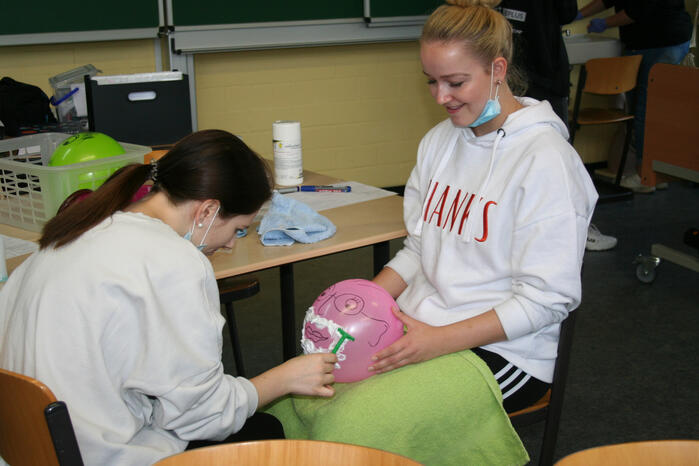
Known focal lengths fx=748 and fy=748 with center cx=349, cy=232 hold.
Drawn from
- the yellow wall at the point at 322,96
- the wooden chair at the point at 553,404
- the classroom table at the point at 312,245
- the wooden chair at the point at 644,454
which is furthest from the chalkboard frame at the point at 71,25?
the wooden chair at the point at 644,454

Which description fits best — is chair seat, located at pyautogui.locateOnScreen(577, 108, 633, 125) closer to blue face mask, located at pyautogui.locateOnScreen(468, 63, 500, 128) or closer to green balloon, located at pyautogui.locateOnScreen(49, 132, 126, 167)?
blue face mask, located at pyautogui.locateOnScreen(468, 63, 500, 128)

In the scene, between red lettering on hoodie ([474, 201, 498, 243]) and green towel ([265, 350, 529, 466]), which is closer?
green towel ([265, 350, 529, 466])

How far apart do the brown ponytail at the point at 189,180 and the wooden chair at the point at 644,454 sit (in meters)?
0.70

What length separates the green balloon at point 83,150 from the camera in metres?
1.80

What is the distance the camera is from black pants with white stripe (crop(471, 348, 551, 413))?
1535mm

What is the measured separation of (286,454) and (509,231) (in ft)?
2.65

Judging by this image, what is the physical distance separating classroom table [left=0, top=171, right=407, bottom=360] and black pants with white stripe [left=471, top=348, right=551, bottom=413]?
0.41m

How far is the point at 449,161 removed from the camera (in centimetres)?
173

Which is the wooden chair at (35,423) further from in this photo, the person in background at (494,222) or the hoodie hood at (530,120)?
the hoodie hood at (530,120)

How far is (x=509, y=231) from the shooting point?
1.54 meters

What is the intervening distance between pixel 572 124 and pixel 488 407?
343 cm

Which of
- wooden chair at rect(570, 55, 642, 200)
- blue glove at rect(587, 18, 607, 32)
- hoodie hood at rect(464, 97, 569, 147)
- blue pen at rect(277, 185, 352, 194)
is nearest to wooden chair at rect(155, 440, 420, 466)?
hoodie hood at rect(464, 97, 569, 147)

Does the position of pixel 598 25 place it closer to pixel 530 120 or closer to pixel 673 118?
pixel 673 118

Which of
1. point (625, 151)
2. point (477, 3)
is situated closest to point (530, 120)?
point (477, 3)
